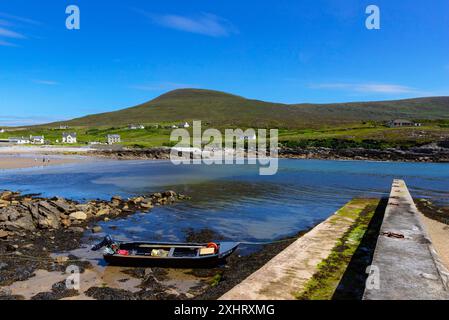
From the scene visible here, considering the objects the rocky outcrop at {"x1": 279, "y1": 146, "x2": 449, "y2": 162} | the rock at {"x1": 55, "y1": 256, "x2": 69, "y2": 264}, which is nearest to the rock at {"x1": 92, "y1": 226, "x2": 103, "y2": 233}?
the rock at {"x1": 55, "y1": 256, "x2": 69, "y2": 264}

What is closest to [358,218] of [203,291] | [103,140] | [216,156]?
[203,291]

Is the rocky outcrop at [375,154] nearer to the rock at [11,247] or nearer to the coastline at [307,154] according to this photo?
the coastline at [307,154]

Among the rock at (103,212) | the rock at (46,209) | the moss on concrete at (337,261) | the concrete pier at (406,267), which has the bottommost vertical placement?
the moss on concrete at (337,261)

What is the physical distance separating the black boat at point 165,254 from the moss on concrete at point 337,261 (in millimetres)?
4904

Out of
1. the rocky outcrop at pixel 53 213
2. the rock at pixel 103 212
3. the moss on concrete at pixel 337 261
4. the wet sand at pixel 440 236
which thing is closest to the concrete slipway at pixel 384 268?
the moss on concrete at pixel 337 261

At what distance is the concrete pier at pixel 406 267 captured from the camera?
1125cm

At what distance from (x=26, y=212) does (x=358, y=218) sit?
78.3ft

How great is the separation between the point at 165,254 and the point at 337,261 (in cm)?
835

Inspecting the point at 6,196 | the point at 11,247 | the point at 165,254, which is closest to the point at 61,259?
the point at 11,247

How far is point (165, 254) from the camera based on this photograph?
18.3 metres

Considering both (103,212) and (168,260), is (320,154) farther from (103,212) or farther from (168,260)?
(168,260)

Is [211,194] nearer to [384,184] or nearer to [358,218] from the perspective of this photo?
[358,218]

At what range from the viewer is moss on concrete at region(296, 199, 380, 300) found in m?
13.5
